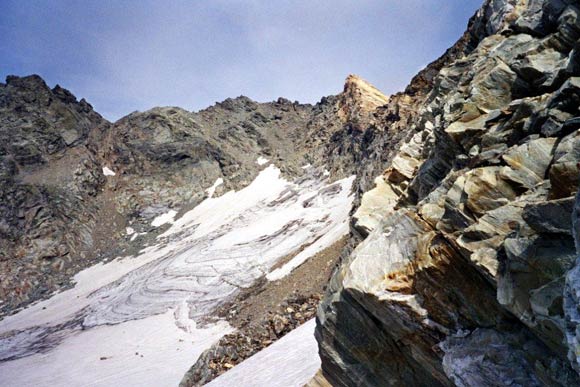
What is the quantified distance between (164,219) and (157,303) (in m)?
38.3

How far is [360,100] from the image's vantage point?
75688 mm

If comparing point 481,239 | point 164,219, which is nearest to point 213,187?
point 164,219

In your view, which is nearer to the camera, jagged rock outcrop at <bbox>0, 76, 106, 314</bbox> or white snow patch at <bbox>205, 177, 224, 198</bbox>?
jagged rock outcrop at <bbox>0, 76, 106, 314</bbox>

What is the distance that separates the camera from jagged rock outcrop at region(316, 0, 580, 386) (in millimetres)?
5934

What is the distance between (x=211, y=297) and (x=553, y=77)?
109 feet

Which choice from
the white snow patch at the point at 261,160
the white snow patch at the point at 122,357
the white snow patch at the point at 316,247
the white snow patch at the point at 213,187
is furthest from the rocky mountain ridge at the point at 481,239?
the white snow patch at the point at 261,160

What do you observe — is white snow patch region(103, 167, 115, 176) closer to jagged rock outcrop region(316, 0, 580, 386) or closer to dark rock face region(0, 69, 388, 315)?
dark rock face region(0, 69, 388, 315)

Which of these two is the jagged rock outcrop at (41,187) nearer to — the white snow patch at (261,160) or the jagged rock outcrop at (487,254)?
the white snow patch at (261,160)

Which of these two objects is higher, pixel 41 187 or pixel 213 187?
pixel 41 187

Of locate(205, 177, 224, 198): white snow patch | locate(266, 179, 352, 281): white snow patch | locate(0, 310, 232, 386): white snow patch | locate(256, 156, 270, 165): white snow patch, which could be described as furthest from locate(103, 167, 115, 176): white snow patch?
locate(266, 179, 352, 281): white snow patch

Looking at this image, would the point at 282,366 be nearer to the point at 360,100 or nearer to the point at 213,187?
the point at 360,100

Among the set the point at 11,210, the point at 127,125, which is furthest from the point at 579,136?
the point at 127,125

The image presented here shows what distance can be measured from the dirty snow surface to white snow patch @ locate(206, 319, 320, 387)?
8.10 metres

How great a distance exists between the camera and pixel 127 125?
90.2 meters
